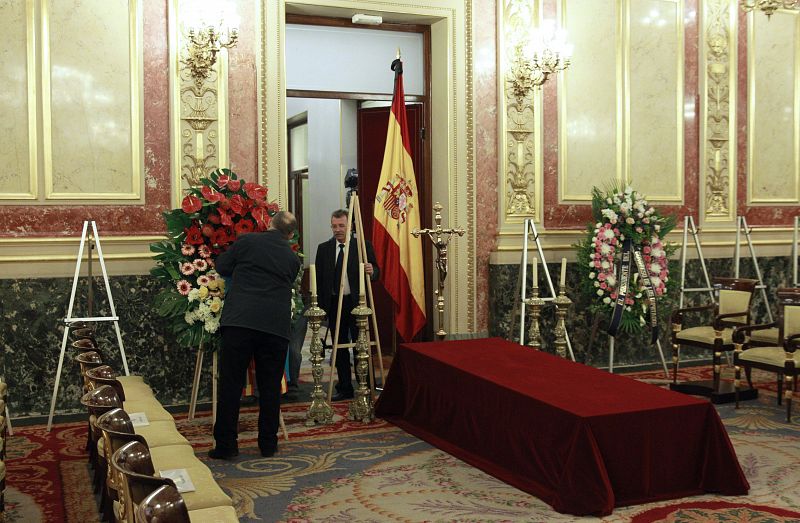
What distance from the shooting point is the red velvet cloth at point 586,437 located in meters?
4.50

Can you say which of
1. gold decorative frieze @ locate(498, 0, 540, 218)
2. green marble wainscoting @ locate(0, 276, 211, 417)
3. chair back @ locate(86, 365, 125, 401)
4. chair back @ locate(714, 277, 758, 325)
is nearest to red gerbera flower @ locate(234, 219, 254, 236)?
green marble wainscoting @ locate(0, 276, 211, 417)

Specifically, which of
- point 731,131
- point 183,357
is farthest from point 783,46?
point 183,357

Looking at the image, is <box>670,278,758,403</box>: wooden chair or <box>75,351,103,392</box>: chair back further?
<box>670,278,758,403</box>: wooden chair

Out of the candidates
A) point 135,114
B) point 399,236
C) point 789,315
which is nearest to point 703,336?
point 789,315

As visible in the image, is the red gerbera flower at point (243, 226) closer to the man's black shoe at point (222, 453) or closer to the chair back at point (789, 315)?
the man's black shoe at point (222, 453)

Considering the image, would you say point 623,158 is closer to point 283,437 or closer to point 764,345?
point 764,345

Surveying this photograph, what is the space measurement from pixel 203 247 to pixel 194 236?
0.32 feet

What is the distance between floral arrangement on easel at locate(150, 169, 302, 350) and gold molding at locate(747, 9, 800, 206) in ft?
18.3

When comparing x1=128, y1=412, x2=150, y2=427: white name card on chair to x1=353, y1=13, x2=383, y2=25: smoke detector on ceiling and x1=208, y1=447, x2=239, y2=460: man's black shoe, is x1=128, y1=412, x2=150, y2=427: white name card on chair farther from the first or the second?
x1=353, y1=13, x2=383, y2=25: smoke detector on ceiling

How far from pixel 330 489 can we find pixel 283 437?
124cm

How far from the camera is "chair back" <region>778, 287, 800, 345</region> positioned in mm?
7027

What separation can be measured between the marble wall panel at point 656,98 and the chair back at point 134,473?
6.91 m

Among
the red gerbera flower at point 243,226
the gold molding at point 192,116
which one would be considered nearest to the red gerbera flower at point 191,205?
the red gerbera flower at point 243,226

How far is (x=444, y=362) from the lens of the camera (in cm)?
584
